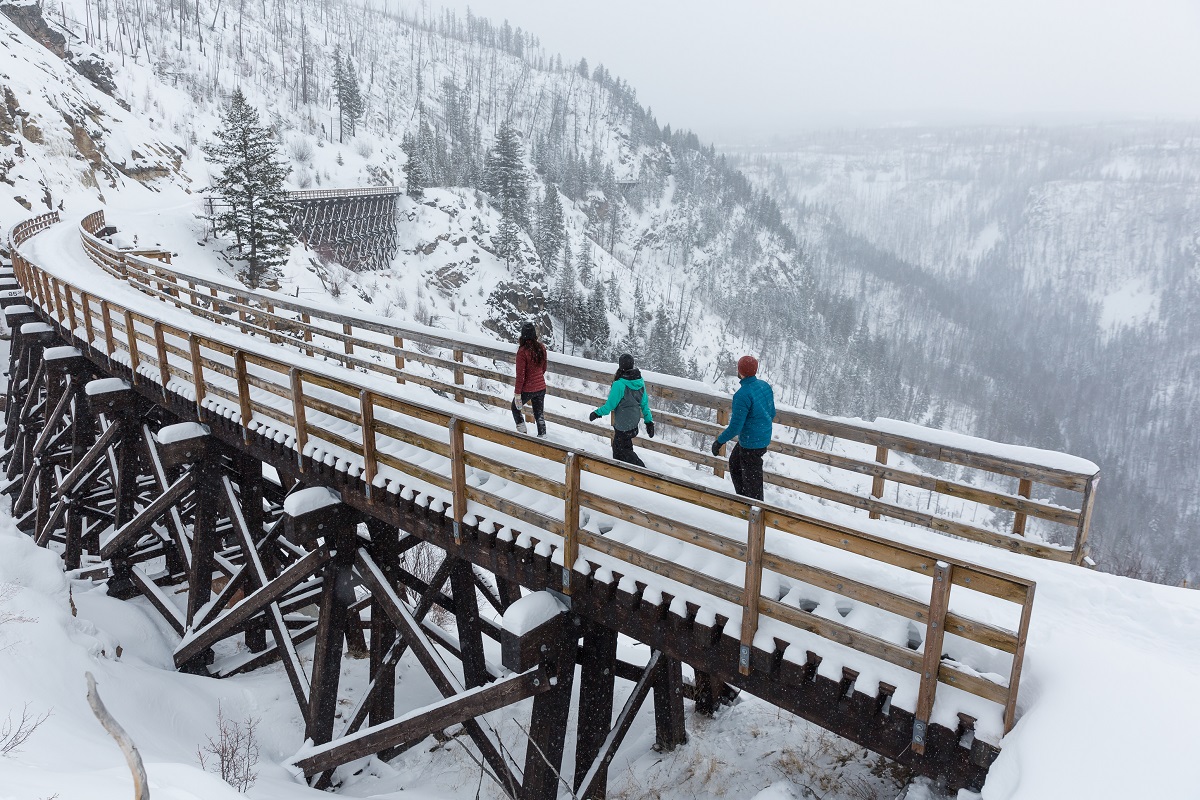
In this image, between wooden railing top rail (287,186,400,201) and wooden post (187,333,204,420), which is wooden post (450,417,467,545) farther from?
wooden railing top rail (287,186,400,201)

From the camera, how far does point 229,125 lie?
3822 centimetres

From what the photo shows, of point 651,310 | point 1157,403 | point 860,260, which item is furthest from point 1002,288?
point 651,310

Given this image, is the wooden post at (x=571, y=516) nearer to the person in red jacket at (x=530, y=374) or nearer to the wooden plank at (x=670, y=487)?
the wooden plank at (x=670, y=487)

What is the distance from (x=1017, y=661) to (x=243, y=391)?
25.6 ft

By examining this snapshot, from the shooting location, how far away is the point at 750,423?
18.6 feet

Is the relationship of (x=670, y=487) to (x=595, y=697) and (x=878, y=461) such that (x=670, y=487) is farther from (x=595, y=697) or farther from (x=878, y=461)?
(x=878, y=461)

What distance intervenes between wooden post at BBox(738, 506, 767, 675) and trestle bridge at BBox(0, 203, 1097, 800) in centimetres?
1

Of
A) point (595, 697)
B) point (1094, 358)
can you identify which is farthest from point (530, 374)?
point (1094, 358)

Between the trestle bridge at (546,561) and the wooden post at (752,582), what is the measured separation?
0.05ft

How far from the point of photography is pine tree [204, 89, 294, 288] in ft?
122

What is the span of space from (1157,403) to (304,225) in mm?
Result: 150504

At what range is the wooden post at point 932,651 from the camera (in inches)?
133

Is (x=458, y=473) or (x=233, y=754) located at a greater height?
(x=458, y=473)

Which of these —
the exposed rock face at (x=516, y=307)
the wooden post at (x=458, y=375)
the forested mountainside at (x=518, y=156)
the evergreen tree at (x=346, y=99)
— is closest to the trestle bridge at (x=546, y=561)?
the wooden post at (x=458, y=375)
